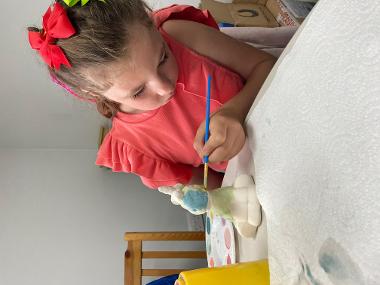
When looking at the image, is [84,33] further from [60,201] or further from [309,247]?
[60,201]

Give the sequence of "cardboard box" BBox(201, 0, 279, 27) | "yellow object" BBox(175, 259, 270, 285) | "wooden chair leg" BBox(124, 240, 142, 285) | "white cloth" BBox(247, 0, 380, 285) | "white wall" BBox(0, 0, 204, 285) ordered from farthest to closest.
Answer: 1. "white wall" BBox(0, 0, 204, 285)
2. "cardboard box" BBox(201, 0, 279, 27)
3. "wooden chair leg" BBox(124, 240, 142, 285)
4. "yellow object" BBox(175, 259, 270, 285)
5. "white cloth" BBox(247, 0, 380, 285)

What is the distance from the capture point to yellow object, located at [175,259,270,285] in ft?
1.34

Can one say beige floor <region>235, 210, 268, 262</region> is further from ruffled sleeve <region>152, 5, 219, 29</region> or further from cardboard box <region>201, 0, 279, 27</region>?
cardboard box <region>201, 0, 279, 27</region>

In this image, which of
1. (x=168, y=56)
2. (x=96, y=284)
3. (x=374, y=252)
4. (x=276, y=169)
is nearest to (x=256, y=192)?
(x=276, y=169)

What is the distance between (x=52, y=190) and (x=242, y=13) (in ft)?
3.87

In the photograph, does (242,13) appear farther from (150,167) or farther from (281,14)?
(150,167)

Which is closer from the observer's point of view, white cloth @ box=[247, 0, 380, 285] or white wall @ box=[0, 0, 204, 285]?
white cloth @ box=[247, 0, 380, 285]

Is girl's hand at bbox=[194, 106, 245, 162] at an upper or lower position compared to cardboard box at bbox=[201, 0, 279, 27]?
lower

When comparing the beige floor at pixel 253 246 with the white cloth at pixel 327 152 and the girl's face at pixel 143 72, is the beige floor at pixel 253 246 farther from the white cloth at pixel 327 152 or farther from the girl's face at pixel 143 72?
the girl's face at pixel 143 72

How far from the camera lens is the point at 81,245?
5.64 ft

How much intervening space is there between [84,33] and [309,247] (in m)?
0.42

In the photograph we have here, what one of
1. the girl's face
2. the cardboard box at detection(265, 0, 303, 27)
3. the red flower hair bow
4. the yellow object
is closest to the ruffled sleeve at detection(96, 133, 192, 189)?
the girl's face

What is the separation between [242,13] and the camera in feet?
5.04

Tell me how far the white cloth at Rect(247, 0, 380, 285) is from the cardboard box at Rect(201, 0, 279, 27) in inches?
42.8
